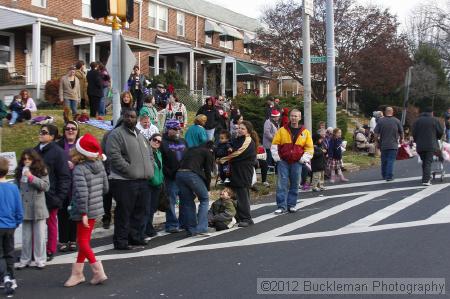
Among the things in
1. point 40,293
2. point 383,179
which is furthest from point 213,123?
point 40,293

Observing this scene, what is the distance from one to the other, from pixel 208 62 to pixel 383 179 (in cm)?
2770

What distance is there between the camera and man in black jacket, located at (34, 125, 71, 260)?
786cm

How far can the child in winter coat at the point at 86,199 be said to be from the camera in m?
6.59

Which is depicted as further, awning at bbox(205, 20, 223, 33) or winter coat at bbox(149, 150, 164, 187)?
awning at bbox(205, 20, 223, 33)

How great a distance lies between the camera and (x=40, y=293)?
6.37 metres

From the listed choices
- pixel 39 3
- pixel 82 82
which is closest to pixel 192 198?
pixel 82 82

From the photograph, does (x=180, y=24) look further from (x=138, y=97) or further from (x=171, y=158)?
(x=171, y=158)

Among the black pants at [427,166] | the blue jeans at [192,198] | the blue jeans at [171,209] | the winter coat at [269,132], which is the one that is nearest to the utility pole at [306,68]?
the winter coat at [269,132]

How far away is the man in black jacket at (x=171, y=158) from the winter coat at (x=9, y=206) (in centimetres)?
332

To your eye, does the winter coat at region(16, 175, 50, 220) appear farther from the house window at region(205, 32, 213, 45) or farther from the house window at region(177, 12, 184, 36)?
the house window at region(205, 32, 213, 45)

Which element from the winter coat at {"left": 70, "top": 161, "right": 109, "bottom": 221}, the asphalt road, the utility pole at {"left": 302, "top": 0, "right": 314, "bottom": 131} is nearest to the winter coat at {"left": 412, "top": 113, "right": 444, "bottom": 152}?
the asphalt road

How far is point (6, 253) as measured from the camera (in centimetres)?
652

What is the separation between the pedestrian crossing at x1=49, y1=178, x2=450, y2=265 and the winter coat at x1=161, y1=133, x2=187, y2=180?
1.13m

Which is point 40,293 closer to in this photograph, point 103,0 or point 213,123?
point 103,0
